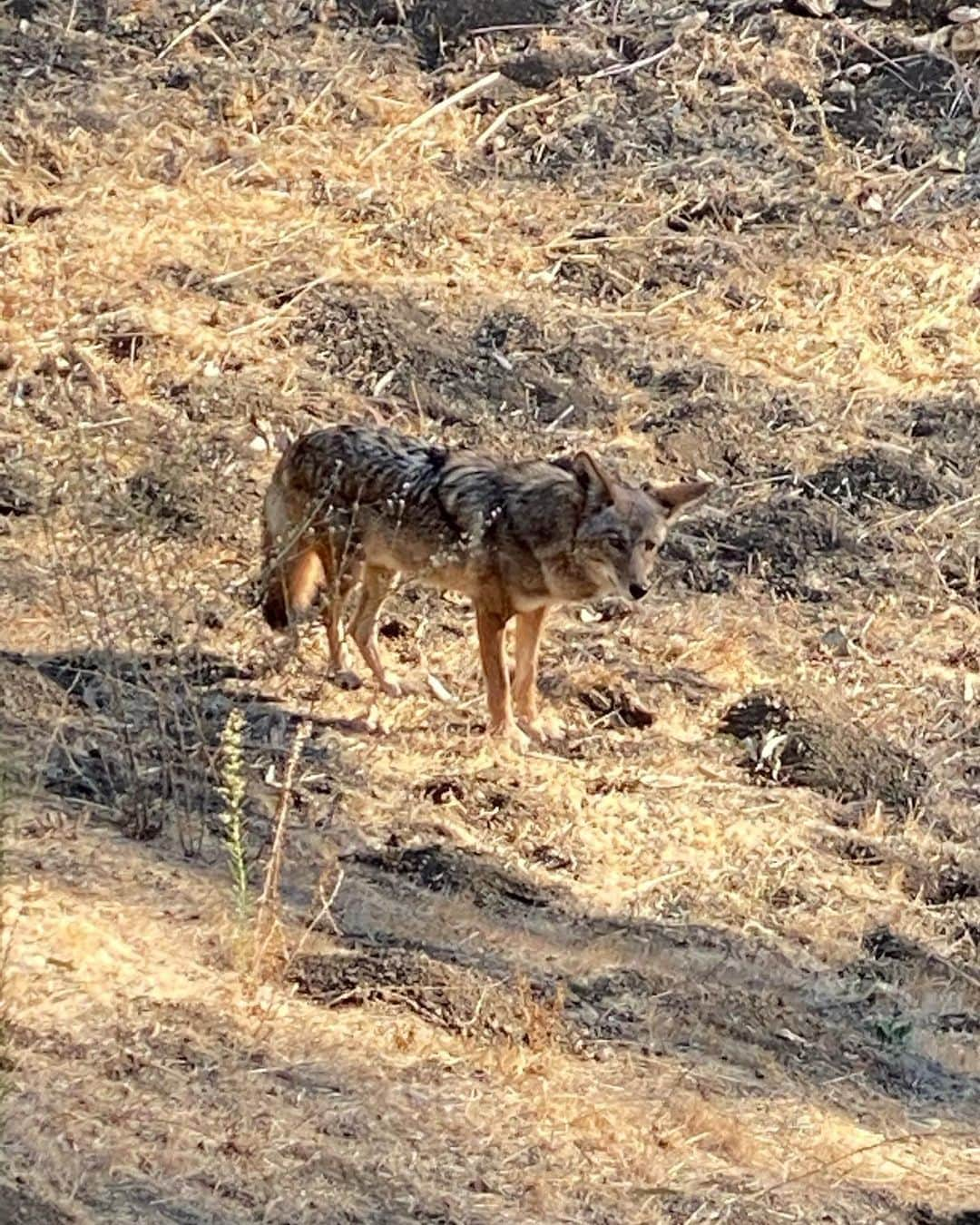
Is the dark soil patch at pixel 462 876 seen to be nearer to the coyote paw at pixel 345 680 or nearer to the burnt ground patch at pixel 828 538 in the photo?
the coyote paw at pixel 345 680

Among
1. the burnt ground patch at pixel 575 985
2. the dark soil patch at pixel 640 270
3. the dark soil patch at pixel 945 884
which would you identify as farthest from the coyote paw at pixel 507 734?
the dark soil patch at pixel 640 270

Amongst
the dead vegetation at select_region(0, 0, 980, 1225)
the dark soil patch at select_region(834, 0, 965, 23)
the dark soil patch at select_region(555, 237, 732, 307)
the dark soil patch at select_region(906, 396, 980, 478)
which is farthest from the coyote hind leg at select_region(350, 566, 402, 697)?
the dark soil patch at select_region(834, 0, 965, 23)

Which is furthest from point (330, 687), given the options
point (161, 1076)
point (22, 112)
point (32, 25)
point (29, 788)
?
point (32, 25)

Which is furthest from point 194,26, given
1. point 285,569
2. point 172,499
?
point 285,569

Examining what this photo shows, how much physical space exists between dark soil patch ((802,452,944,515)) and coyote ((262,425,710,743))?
2323 millimetres

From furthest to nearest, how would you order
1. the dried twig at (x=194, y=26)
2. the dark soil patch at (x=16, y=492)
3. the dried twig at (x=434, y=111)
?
the dried twig at (x=194, y=26) → the dried twig at (x=434, y=111) → the dark soil patch at (x=16, y=492)

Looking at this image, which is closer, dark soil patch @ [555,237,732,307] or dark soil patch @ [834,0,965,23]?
dark soil patch @ [555,237,732,307]

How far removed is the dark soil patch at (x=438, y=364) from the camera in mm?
11305

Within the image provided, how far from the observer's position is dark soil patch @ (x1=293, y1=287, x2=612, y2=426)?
11.3 m

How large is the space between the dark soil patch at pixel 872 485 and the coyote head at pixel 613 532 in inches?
96.1

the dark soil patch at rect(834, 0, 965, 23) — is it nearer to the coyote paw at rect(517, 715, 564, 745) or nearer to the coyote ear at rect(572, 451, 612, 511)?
the coyote ear at rect(572, 451, 612, 511)

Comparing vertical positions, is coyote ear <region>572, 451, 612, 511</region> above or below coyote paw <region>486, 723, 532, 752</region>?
above

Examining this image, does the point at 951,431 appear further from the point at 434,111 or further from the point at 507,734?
the point at 507,734

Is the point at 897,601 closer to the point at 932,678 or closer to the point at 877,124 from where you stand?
the point at 932,678
